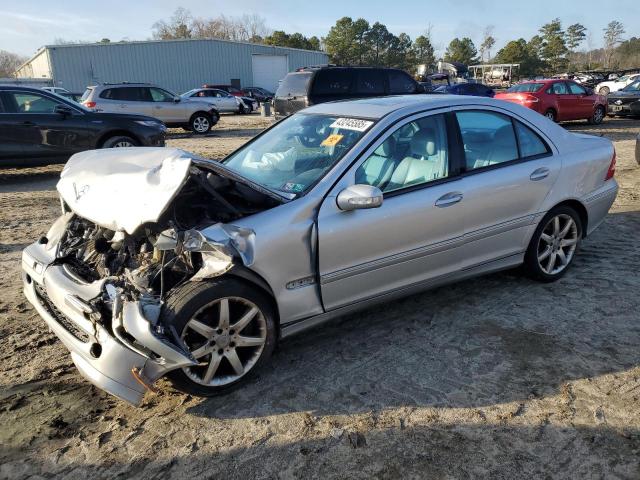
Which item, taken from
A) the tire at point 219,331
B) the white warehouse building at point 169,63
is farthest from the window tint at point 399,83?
the white warehouse building at point 169,63

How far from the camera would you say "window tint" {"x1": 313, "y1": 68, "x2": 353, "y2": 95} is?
472 inches

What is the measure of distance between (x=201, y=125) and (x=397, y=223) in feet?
52.5

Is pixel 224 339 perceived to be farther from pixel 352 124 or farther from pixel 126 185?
pixel 352 124

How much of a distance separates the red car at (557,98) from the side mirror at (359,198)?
1402 centimetres

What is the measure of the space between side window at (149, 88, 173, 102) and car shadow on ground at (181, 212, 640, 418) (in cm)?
1543

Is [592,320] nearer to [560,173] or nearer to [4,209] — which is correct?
[560,173]

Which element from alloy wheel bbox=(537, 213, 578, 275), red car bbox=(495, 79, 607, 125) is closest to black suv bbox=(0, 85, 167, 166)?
alloy wheel bbox=(537, 213, 578, 275)

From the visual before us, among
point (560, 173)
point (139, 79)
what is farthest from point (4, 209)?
point (139, 79)

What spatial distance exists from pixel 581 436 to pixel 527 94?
15098 mm

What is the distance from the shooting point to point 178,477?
2396mm

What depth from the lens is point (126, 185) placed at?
3.00 metres

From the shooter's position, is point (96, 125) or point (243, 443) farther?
point (96, 125)

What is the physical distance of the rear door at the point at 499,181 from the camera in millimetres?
3781

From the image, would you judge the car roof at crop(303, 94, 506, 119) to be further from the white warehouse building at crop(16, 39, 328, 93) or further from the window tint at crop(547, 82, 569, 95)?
the white warehouse building at crop(16, 39, 328, 93)
